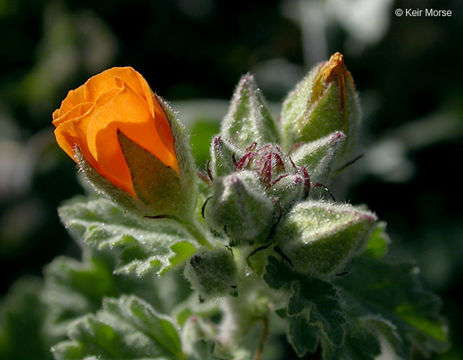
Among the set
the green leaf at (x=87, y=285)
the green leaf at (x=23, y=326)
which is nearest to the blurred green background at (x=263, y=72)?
the green leaf at (x=23, y=326)

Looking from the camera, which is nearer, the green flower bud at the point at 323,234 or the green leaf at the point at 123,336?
the green flower bud at the point at 323,234

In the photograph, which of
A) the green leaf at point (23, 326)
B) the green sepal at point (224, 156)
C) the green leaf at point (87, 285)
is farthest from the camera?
the green leaf at point (23, 326)

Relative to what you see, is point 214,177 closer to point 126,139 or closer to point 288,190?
point 288,190

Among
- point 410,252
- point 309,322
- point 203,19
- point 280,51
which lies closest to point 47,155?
point 203,19

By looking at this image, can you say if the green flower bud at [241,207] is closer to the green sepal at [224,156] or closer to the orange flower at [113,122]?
the green sepal at [224,156]

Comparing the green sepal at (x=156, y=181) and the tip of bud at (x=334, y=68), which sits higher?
the tip of bud at (x=334, y=68)

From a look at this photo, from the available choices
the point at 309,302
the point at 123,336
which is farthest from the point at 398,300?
the point at 123,336

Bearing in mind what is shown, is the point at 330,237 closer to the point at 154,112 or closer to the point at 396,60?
the point at 154,112
